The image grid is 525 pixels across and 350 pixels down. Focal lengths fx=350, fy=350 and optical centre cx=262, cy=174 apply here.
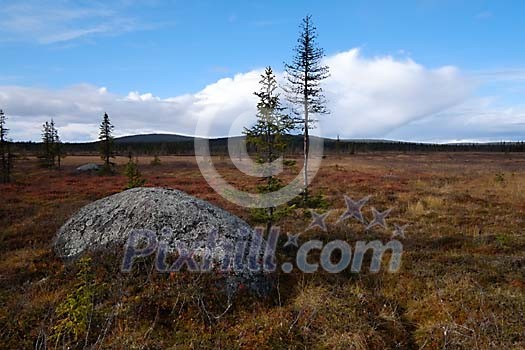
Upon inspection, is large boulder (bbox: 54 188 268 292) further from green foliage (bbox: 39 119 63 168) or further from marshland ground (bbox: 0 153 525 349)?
green foliage (bbox: 39 119 63 168)

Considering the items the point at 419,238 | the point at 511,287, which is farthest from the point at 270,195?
the point at 511,287

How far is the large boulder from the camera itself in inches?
308

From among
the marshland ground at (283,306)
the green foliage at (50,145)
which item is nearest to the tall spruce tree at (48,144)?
the green foliage at (50,145)

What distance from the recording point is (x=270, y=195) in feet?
33.8

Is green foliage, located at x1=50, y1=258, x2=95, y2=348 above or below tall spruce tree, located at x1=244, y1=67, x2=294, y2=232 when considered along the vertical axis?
below

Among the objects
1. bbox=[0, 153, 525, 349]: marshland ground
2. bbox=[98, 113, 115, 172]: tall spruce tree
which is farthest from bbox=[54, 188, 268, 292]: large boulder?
bbox=[98, 113, 115, 172]: tall spruce tree

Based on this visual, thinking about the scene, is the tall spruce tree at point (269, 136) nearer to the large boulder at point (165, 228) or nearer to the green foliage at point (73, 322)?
the large boulder at point (165, 228)

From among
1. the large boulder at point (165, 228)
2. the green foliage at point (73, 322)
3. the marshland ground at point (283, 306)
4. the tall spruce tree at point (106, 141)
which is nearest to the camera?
the green foliage at point (73, 322)

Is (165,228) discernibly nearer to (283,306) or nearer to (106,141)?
(283,306)

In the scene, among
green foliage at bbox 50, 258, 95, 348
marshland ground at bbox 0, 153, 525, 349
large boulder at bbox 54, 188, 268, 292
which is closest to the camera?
green foliage at bbox 50, 258, 95, 348

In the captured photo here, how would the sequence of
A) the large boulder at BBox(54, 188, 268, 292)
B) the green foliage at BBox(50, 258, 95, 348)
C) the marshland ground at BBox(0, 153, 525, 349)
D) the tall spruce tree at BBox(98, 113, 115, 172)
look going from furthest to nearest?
the tall spruce tree at BBox(98, 113, 115, 172)
the large boulder at BBox(54, 188, 268, 292)
the marshland ground at BBox(0, 153, 525, 349)
the green foliage at BBox(50, 258, 95, 348)

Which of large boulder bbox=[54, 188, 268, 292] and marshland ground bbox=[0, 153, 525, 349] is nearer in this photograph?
marshland ground bbox=[0, 153, 525, 349]

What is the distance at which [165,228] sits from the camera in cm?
819

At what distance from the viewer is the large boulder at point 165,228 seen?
782cm
